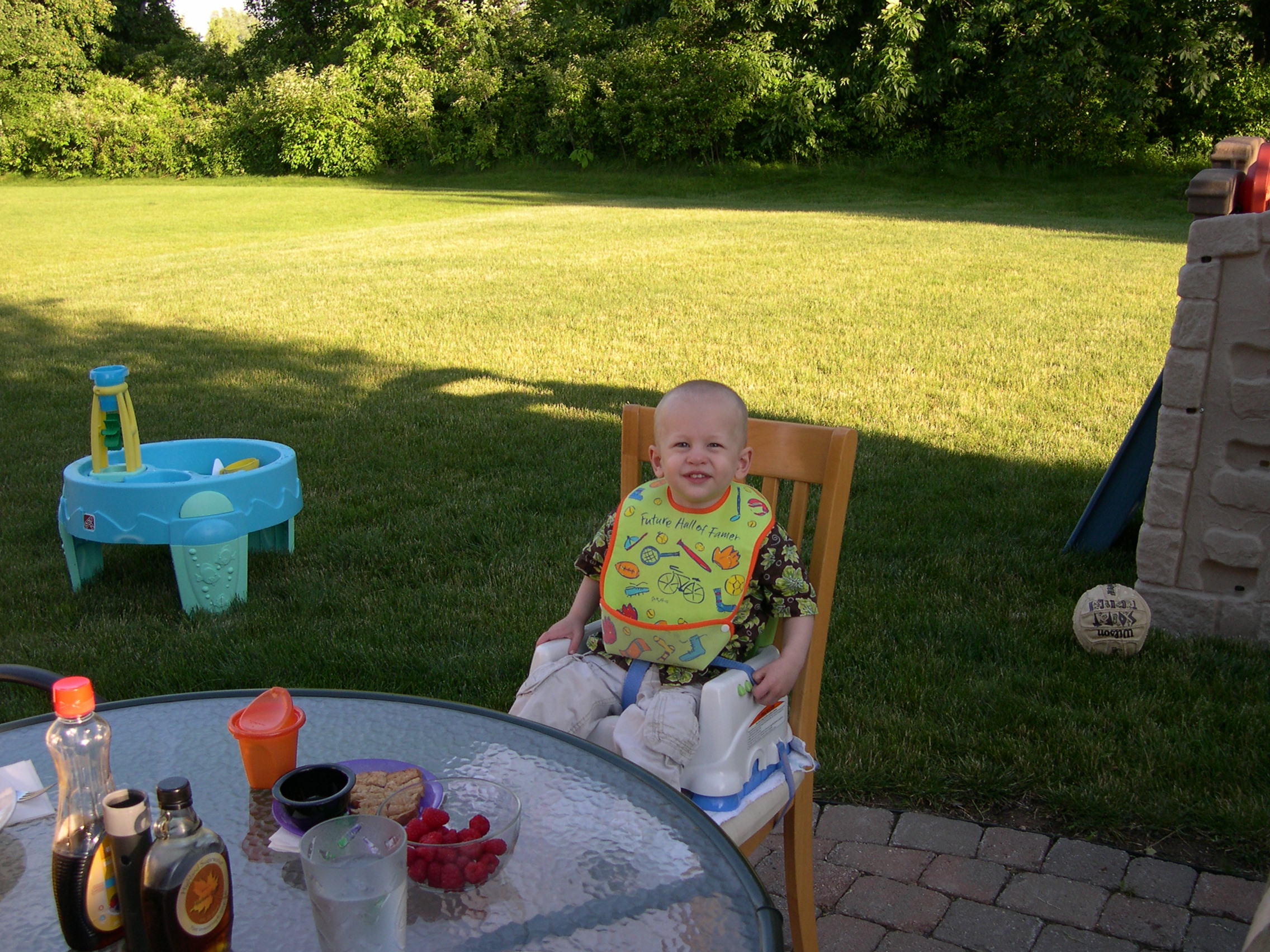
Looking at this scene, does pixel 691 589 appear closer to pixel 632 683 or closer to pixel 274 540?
pixel 632 683

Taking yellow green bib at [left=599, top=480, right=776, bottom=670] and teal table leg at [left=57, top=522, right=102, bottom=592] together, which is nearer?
yellow green bib at [left=599, top=480, right=776, bottom=670]

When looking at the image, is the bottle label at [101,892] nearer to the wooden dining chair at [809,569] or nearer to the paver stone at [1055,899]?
the wooden dining chair at [809,569]

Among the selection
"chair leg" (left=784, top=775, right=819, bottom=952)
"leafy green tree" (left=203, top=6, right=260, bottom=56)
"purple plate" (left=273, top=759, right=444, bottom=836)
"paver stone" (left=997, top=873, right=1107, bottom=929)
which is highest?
"leafy green tree" (left=203, top=6, right=260, bottom=56)

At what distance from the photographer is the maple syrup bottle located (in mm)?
1135

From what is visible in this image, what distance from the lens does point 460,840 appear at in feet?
4.56

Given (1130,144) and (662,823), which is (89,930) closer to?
(662,823)

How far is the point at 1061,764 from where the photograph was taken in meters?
2.91

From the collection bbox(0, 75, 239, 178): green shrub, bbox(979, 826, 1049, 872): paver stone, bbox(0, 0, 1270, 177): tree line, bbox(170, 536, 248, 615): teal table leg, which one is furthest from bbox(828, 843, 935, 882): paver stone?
bbox(0, 75, 239, 178): green shrub

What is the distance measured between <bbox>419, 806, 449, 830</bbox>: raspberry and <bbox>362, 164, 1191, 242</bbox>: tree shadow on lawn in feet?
49.1

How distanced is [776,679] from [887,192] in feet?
68.2

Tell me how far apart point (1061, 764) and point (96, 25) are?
42.6 meters

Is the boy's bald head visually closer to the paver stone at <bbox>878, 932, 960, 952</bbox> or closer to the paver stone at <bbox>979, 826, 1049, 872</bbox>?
the paver stone at <bbox>878, 932, 960, 952</bbox>

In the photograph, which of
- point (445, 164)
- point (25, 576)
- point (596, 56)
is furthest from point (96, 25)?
point (25, 576)

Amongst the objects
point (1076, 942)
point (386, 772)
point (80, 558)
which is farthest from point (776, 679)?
point (80, 558)
